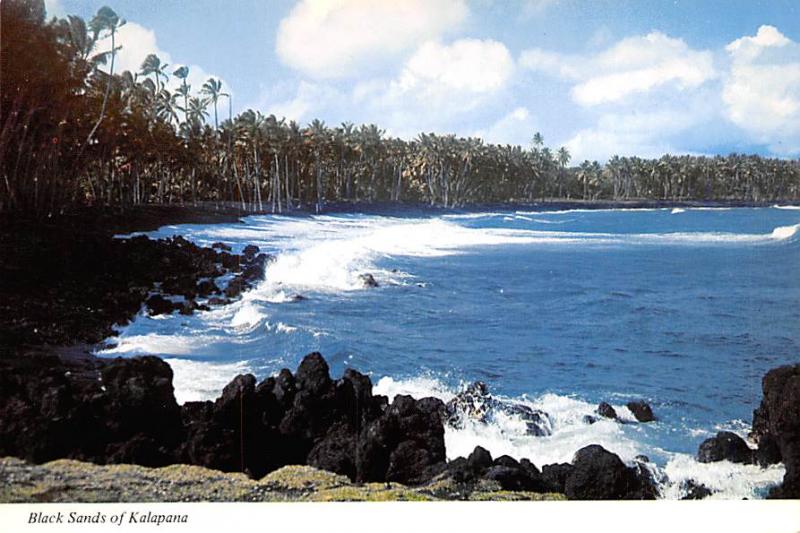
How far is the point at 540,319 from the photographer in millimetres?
3170

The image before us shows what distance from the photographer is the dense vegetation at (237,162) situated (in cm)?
323

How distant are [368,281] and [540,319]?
2.83 ft

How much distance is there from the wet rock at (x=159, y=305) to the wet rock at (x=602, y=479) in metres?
2.03

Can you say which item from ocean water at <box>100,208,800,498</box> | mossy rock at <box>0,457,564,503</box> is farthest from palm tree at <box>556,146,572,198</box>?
mossy rock at <box>0,457,564,503</box>

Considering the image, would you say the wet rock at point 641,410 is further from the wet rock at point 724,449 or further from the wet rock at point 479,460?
the wet rock at point 479,460

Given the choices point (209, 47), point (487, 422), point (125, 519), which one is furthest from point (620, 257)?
point (125, 519)

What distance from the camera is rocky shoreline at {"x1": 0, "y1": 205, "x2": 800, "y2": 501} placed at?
2.94 m

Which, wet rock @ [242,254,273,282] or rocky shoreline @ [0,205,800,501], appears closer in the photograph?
rocky shoreline @ [0,205,800,501]

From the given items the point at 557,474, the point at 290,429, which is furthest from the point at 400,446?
the point at 557,474

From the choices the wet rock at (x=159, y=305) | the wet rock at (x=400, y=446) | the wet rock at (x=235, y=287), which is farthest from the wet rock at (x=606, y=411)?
the wet rock at (x=159, y=305)

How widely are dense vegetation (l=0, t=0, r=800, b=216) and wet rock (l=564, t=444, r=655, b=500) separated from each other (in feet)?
4.20

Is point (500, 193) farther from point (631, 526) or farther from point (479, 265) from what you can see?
point (631, 526)

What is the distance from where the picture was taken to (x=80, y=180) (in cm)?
337

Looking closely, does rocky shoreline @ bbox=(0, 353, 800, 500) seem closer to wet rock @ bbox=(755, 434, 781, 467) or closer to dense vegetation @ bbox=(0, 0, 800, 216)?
wet rock @ bbox=(755, 434, 781, 467)
